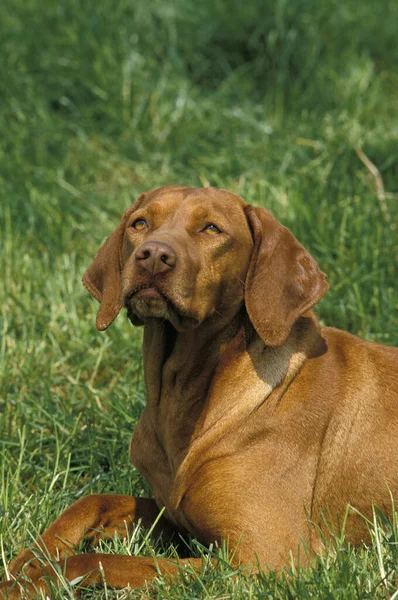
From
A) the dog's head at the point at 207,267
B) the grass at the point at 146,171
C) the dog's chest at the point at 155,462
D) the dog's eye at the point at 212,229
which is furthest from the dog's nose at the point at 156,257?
the grass at the point at 146,171

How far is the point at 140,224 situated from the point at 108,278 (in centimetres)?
30

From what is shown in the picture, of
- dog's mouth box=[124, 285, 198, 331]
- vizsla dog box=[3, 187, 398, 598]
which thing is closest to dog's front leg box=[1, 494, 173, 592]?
vizsla dog box=[3, 187, 398, 598]

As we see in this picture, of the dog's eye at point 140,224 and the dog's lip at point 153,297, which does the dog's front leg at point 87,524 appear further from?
the dog's eye at point 140,224

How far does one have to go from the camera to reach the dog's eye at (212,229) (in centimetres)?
402

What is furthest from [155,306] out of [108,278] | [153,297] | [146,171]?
[146,171]

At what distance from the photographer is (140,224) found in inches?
164

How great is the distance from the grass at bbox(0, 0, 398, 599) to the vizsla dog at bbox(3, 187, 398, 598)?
0.57 ft

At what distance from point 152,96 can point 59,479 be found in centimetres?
422

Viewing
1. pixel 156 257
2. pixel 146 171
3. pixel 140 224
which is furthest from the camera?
pixel 146 171

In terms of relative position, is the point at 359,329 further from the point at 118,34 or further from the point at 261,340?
the point at 118,34

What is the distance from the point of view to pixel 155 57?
28.8ft

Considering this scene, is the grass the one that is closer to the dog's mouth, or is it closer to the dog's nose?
the dog's mouth

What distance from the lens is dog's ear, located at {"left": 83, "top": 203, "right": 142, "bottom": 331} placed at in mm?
4223

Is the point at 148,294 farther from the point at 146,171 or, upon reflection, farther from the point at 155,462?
the point at 146,171
